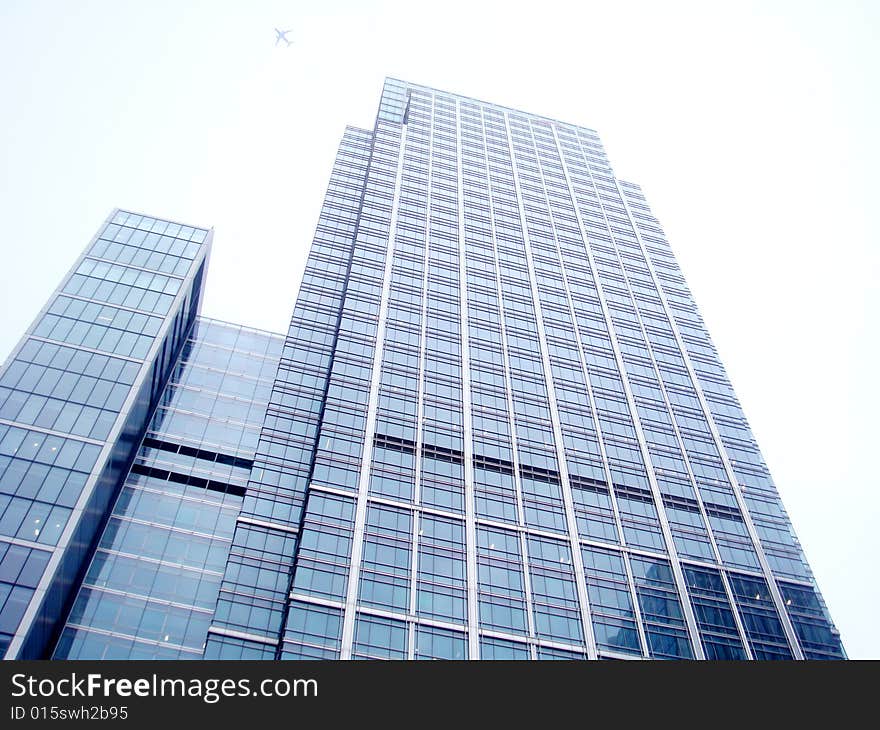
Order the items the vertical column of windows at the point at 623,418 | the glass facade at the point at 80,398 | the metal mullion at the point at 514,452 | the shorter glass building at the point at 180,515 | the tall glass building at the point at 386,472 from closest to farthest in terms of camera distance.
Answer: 1. the glass facade at the point at 80,398
2. the tall glass building at the point at 386,472
3. the metal mullion at the point at 514,452
4. the shorter glass building at the point at 180,515
5. the vertical column of windows at the point at 623,418

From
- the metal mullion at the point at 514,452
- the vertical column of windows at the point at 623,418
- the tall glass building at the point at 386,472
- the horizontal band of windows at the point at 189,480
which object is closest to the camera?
the tall glass building at the point at 386,472

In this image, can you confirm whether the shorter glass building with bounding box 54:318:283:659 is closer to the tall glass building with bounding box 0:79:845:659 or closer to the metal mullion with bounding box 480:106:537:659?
the tall glass building with bounding box 0:79:845:659

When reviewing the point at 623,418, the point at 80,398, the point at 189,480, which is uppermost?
the point at 623,418

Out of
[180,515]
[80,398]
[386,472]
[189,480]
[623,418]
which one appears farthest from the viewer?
[623,418]

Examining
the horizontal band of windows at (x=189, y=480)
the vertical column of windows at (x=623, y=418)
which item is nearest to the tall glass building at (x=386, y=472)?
the horizontal band of windows at (x=189, y=480)

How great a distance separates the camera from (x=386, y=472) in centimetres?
6619

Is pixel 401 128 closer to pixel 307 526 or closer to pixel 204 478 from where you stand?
pixel 204 478

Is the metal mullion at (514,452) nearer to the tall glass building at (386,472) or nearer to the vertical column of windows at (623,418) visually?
the tall glass building at (386,472)

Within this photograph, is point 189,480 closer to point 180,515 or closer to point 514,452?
point 180,515

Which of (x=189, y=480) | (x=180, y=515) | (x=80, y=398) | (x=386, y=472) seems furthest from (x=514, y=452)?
(x=80, y=398)

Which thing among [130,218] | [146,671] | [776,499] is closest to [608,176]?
[776,499]

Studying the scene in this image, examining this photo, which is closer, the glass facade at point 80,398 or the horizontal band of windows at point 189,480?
the glass facade at point 80,398

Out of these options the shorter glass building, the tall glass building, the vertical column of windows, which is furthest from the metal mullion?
the shorter glass building

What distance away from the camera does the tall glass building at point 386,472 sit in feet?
185
